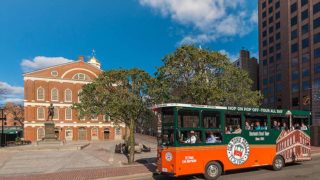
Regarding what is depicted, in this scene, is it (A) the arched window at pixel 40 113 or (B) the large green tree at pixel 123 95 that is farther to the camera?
(A) the arched window at pixel 40 113

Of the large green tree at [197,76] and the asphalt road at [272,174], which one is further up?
the large green tree at [197,76]

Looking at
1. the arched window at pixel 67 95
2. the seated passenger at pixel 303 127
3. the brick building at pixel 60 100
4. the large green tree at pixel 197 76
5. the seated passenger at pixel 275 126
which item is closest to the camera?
the seated passenger at pixel 275 126

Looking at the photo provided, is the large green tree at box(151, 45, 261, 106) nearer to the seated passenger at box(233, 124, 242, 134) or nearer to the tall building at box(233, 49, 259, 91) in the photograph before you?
the seated passenger at box(233, 124, 242, 134)

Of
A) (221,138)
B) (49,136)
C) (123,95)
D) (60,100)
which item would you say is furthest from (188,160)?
(60,100)

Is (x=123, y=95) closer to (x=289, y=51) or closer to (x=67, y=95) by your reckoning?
(x=67, y=95)

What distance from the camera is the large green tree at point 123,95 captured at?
18953 millimetres

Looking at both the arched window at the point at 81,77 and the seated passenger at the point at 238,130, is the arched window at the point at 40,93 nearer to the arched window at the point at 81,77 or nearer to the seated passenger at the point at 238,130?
the arched window at the point at 81,77

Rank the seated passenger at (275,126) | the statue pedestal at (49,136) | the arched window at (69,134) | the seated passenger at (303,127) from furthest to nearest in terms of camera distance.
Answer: the arched window at (69,134) < the statue pedestal at (49,136) < the seated passenger at (303,127) < the seated passenger at (275,126)

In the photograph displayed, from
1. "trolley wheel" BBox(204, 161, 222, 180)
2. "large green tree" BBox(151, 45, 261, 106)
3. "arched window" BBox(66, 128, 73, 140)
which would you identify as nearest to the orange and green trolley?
"trolley wheel" BBox(204, 161, 222, 180)

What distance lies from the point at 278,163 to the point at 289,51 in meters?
66.0

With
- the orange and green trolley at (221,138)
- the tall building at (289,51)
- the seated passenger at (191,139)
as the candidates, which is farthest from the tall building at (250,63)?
the seated passenger at (191,139)

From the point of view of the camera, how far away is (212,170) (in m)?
13.8

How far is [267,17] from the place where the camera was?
86.5m

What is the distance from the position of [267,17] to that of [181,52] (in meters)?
70.8
